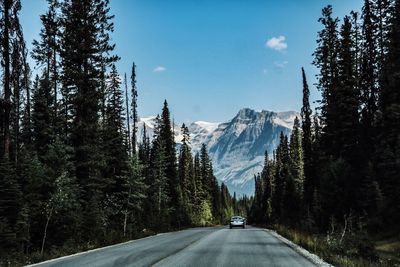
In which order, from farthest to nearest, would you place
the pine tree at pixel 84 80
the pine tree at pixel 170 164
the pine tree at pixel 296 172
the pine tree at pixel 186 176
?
the pine tree at pixel 186 176 < the pine tree at pixel 170 164 < the pine tree at pixel 296 172 < the pine tree at pixel 84 80

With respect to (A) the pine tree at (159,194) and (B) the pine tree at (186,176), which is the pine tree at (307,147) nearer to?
(A) the pine tree at (159,194)

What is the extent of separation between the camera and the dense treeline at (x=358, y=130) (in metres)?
32.8

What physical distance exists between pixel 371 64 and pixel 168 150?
35103 millimetres

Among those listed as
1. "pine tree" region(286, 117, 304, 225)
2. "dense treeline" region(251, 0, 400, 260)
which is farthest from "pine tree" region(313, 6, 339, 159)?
"pine tree" region(286, 117, 304, 225)

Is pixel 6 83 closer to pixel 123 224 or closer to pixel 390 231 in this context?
pixel 123 224

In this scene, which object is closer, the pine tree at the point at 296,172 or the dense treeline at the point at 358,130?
A: the dense treeline at the point at 358,130

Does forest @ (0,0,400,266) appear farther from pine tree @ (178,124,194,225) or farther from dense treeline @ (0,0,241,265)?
pine tree @ (178,124,194,225)

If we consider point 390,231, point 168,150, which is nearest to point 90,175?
point 390,231

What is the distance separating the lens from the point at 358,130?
42.2 metres

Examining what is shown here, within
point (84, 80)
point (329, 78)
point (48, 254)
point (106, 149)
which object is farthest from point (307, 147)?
point (48, 254)

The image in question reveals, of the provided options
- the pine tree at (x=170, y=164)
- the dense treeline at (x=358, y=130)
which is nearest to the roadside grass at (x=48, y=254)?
the dense treeline at (x=358, y=130)

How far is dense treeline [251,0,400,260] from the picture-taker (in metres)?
32.8

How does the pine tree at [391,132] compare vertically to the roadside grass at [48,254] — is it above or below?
above

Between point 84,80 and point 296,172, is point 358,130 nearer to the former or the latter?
point 84,80
